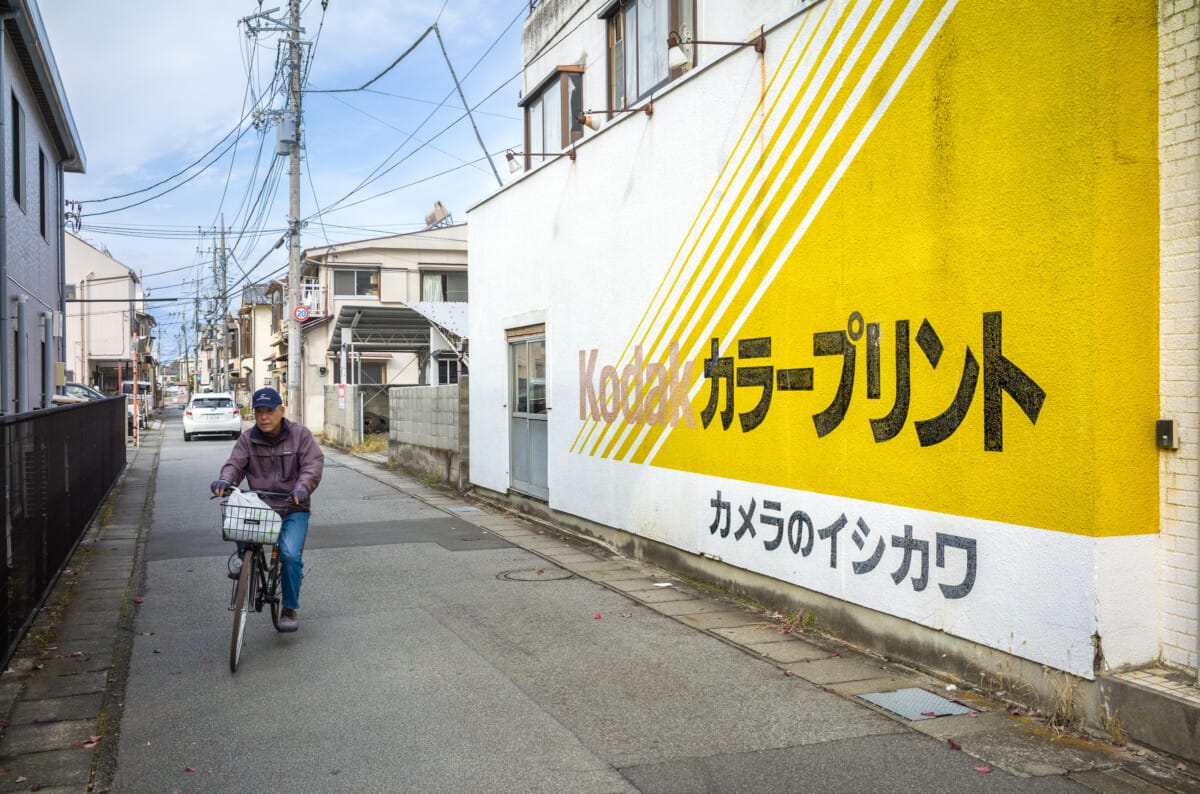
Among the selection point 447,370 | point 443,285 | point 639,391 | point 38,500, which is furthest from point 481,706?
point 443,285

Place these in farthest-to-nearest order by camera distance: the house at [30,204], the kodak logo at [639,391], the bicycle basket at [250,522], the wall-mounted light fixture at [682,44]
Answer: the house at [30,204] → the kodak logo at [639,391] → the wall-mounted light fixture at [682,44] → the bicycle basket at [250,522]

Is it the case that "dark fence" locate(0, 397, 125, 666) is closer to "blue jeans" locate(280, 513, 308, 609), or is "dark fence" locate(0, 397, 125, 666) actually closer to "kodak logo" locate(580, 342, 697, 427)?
"blue jeans" locate(280, 513, 308, 609)

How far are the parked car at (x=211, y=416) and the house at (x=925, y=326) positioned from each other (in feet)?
84.0

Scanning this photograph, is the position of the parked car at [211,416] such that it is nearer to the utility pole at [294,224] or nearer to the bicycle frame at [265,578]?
the utility pole at [294,224]

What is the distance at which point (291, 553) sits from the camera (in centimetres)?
704

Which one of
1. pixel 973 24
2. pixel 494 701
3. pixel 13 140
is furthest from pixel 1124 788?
pixel 13 140

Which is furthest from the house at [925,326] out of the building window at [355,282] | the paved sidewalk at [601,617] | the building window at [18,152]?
the building window at [355,282]

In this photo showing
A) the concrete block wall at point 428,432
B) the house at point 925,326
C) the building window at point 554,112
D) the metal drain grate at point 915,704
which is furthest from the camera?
the concrete block wall at point 428,432

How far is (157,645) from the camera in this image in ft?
23.1

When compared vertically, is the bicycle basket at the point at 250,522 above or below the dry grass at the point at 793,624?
above

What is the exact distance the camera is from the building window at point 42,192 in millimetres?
18281

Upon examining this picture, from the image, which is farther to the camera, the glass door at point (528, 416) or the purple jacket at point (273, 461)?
the glass door at point (528, 416)

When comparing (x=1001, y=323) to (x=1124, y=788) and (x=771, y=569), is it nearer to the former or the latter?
(x=1124, y=788)

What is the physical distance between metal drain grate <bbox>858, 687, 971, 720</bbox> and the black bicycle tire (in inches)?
164
